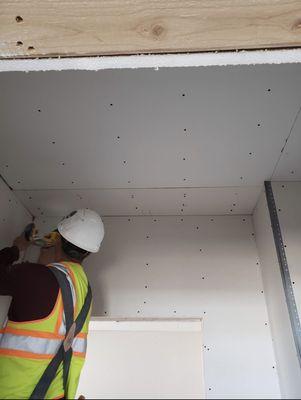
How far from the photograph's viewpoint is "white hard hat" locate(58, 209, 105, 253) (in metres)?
1.39

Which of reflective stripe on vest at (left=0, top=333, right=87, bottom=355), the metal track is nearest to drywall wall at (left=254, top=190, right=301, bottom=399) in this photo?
the metal track

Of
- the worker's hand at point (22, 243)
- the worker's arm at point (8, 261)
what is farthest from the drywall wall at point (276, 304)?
the worker's hand at point (22, 243)

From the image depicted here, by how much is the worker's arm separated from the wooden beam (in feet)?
2.61

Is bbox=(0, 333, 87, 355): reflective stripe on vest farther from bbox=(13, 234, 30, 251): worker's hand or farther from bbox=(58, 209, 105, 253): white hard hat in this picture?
bbox=(13, 234, 30, 251): worker's hand

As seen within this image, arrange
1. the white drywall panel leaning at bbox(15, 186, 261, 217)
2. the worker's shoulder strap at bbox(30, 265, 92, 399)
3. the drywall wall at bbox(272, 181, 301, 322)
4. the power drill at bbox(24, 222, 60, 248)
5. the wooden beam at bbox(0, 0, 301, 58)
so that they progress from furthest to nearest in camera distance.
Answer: the white drywall panel leaning at bbox(15, 186, 261, 217) → the power drill at bbox(24, 222, 60, 248) → the drywall wall at bbox(272, 181, 301, 322) → the worker's shoulder strap at bbox(30, 265, 92, 399) → the wooden beam at bbox(0, 0, 301, 58)

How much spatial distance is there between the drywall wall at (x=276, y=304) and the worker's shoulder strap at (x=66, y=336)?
0.74 metres

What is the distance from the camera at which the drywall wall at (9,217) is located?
1577mm

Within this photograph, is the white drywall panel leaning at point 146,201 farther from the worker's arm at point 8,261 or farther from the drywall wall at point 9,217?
the worker's arm at point 8,261

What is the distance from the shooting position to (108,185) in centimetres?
167

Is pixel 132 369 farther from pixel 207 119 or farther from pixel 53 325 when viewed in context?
pixel 207 119

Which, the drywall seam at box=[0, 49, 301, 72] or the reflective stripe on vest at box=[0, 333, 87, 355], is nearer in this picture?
Result: the drywall seam at box=[0, 49, 301, 72]

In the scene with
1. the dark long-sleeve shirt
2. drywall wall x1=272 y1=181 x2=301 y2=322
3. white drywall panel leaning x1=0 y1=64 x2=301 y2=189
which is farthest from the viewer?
drywall wall x1=272 y1=181 x2=301 y2=322

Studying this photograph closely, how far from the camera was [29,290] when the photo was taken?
1054mm

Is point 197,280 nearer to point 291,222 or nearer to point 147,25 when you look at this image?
point 291,222
